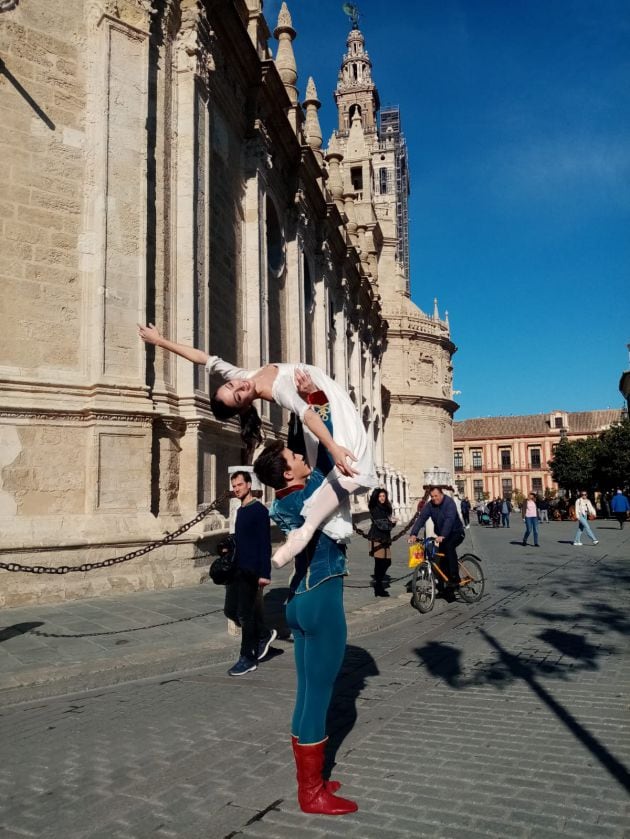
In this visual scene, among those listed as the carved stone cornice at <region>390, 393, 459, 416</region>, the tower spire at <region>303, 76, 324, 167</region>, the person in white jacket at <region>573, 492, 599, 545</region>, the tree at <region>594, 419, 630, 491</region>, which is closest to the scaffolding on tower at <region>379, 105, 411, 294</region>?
the carved stone cornice at <region>390, 393, 459, 416</region>

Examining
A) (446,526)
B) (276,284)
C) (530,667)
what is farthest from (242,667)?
(276,284)

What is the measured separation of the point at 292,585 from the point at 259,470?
56 centimetres

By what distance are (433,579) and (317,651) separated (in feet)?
20.2

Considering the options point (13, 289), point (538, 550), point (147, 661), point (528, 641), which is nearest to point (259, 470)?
point (147, 661)

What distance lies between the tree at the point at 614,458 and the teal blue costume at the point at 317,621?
151 ft

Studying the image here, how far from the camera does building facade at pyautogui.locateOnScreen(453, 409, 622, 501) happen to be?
90.9 m

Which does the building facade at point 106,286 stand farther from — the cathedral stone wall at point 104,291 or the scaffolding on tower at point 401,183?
the scaffolding on tower at point 401,183

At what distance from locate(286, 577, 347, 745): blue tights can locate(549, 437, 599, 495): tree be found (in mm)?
50224

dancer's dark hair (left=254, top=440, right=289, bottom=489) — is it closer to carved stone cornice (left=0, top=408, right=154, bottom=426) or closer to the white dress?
the white dress

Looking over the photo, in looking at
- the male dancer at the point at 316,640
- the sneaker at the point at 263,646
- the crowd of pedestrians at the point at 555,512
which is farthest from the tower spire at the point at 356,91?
the male dancer at the point at 316,640

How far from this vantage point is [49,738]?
4.04 m

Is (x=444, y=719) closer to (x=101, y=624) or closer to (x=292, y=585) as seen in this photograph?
(x=292, y=585)

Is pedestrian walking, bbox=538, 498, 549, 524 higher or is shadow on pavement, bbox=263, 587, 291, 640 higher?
pedestrian walking, bbox=538, 498, 549, 524

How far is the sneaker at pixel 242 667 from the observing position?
5480 millimetres
